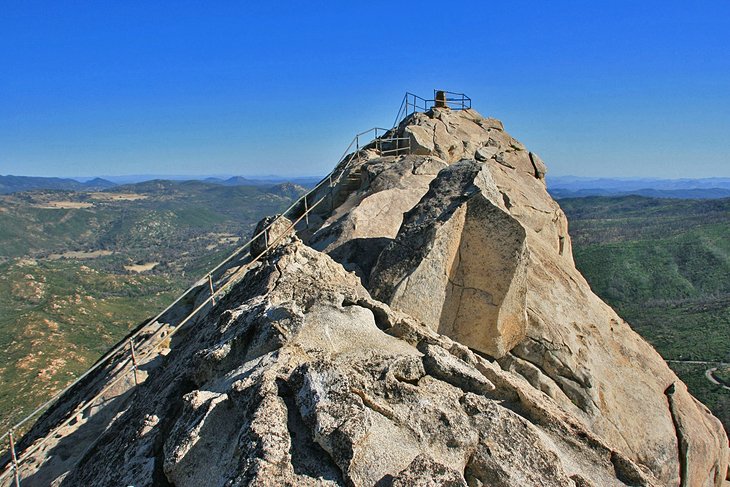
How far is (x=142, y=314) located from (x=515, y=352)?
129318mm

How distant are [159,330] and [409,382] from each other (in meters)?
10.1

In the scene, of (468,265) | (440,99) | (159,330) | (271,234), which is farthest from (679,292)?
(159,330)

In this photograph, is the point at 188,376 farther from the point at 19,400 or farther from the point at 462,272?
the point at 19,400

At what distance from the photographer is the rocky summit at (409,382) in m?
7.22

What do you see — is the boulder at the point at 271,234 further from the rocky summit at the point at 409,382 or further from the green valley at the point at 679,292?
the green valley at the point at 679,292

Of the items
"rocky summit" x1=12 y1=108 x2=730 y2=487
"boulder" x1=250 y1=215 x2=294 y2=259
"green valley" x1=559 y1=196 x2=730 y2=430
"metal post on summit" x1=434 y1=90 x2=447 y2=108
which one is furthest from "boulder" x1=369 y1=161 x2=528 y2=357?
"green valley" x1=559 y1=196 x2=730 y2=430

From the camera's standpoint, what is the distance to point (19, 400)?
209ft

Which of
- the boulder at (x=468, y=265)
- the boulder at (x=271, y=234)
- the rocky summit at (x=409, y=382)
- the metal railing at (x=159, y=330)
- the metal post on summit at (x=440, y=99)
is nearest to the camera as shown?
the rocky summit at (x=409, y=382)

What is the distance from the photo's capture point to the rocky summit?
7.22 m

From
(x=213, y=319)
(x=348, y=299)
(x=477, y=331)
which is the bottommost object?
(x=477, y=331)

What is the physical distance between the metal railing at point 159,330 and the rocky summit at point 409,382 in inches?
20.1

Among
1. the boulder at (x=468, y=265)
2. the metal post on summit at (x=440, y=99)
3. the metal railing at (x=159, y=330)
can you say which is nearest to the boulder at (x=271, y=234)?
the metal railing at (x=159, y=330)

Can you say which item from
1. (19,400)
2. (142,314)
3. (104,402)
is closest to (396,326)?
(104,402)

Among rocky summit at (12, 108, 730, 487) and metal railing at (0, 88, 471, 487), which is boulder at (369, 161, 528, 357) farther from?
metal railing at (0, 88, 471, 487)
